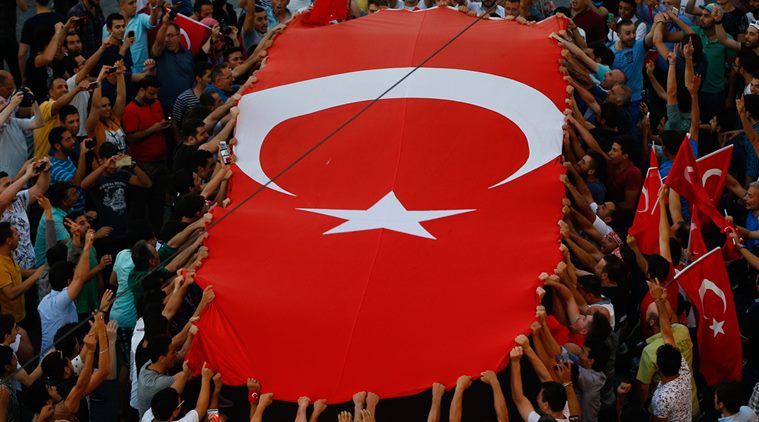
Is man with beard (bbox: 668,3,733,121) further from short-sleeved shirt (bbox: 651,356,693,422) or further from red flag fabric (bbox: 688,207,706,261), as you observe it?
short-sleeved shirt (bbox: 651,356,693,422)

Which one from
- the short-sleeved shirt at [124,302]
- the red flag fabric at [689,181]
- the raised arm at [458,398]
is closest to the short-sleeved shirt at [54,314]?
the short-sleeved shirt at [124,302]

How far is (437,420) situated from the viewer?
28.6 ft

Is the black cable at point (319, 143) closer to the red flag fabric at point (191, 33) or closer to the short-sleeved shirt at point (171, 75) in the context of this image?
the short-sleeved shirt at point (171, 75)

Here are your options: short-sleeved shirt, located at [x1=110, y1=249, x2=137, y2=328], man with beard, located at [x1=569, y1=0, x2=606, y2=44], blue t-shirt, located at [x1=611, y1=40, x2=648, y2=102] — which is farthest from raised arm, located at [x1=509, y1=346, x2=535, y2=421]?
man with beard, located at [x1=569, y1=0, x2=606, y2=44]

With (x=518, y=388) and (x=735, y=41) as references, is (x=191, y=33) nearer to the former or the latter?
(x=735, y=41)

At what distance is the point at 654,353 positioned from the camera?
9461 millimetres

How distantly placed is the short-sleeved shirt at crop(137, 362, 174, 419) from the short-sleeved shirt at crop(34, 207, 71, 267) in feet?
7.70

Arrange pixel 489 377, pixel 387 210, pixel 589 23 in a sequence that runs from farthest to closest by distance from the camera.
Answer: pixel 589 23 < pixel 387 210 < pixel 489 377

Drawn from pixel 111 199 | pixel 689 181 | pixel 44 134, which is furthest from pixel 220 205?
pixel 689 181

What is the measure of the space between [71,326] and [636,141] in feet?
16.5

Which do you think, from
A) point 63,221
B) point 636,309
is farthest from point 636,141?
point 63,221

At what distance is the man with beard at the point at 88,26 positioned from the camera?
47.5 ft

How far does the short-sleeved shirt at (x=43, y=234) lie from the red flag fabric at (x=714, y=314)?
15.7 feet

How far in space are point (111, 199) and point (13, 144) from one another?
1065 millimetres
